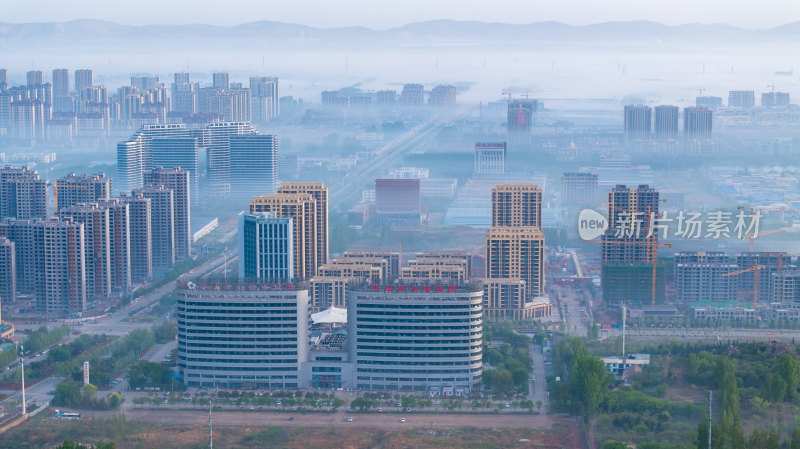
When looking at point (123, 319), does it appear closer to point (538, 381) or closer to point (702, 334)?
point (538, 381)

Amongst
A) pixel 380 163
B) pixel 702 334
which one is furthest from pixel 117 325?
pixel 380 163

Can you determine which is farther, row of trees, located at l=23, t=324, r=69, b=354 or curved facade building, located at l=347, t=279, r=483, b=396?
row of trees, located at l=23, t=324, r=69, b=354

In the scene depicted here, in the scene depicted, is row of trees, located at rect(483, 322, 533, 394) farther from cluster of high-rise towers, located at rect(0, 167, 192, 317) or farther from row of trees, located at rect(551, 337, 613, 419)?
cluster of high-rise towers, located at rect(0, 167, 192, 317)

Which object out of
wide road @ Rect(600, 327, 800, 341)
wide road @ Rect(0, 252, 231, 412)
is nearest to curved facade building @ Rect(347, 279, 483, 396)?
wide road @ Rect(0, 252, 231, 412)

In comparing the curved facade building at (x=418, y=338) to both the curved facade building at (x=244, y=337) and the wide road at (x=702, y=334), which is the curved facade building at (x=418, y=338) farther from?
the wide road at (x=702, y=334)

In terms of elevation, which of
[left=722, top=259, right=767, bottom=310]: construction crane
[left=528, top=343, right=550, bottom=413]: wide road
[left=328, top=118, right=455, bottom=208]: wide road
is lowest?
[left=528, top=343, right=550, bottom=413]: wide road

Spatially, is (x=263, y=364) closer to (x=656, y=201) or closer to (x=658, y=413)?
(x=658, y=413)
